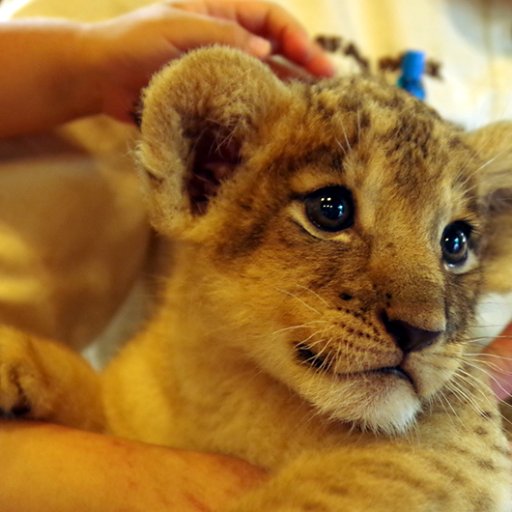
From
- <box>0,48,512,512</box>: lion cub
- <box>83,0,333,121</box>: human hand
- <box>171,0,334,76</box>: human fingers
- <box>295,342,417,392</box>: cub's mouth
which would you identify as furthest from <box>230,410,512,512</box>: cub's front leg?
<box>171,0,334,76</box>: human fingers

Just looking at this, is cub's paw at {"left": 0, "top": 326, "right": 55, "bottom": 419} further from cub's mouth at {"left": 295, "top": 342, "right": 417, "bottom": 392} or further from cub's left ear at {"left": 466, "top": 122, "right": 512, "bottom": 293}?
Result: cub's left ear at {"left": 466, "top": 122, "right": 512, "bottom": 293}

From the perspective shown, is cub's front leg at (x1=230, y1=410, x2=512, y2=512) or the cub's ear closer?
cub's front leg at (x1=230, y1=410, x2=512, y2=512)

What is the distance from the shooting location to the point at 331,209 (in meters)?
1.06

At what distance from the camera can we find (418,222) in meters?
1.04

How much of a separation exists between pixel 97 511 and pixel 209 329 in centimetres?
35

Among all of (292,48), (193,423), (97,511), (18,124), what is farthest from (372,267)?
(18,124)

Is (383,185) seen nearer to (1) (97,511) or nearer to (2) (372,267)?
(2) (372,267)

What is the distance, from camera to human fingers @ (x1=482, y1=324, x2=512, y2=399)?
1.28 m

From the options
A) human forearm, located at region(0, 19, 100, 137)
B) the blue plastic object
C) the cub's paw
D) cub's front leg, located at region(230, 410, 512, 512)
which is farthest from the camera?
the blue plastic object

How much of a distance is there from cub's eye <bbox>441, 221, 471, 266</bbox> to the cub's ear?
0.38 metres

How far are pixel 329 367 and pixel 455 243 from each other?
0.37 m

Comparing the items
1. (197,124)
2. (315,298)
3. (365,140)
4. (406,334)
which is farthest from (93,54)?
(406,334)

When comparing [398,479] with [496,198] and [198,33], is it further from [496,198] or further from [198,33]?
[198,33]

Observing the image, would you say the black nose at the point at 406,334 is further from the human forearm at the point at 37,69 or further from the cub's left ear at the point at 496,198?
the human forearm at the point at 37,69
